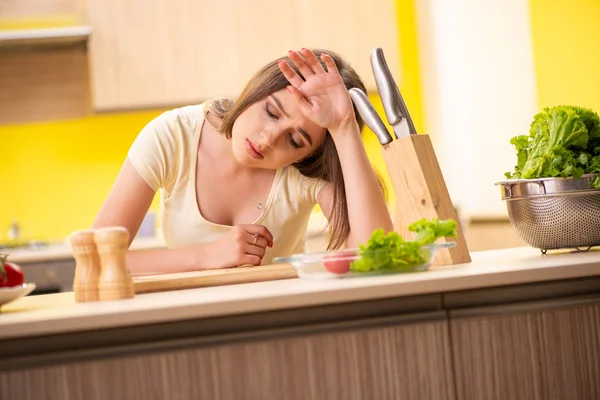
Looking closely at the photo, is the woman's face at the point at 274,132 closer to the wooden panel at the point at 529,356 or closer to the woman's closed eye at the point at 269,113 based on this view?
the woman's closed eye at the point at 269,113

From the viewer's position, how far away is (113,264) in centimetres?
138

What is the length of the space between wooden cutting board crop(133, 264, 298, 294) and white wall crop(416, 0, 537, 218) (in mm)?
2201

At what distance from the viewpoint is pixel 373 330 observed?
1.27 m

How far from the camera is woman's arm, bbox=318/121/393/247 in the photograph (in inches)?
72.9

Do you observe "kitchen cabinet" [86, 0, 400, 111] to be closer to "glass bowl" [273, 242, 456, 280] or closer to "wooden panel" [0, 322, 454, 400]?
"glass bowl" [273, 242, 456, 280]

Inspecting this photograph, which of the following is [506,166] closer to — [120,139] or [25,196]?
[120,139]

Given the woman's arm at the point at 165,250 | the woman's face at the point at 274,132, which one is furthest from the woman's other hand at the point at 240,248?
the woman's face at the point at 274,132

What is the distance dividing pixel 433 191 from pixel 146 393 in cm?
69

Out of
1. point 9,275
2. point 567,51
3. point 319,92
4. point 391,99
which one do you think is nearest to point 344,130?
point 319,92

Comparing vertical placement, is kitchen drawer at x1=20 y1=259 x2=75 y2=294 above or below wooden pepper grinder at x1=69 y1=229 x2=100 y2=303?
below

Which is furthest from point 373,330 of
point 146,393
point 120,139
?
point 120,139

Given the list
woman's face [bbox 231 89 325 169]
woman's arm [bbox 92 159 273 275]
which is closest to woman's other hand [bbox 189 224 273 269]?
woman's arm [bbox 92 159 273 275]

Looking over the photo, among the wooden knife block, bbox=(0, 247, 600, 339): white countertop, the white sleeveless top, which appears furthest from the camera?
the white sleeveless top

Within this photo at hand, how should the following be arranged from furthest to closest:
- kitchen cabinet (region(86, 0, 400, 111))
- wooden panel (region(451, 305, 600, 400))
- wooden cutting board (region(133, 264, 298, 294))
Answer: kitchen cabinet (region(86, 0, 400, 111))
wooden cutting board (region(133, 264, 298, 294))
wooden panel (region(451, 305, 600, 400))
